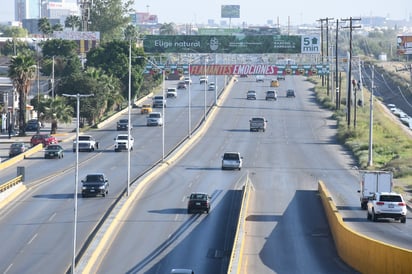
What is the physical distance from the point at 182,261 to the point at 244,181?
28.5 metres

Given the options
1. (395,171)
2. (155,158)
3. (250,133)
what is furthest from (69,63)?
(395,171)

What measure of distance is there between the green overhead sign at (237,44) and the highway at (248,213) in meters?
23.3

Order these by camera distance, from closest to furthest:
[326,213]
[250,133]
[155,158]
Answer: [326,213] → [155,158] → [250,133]

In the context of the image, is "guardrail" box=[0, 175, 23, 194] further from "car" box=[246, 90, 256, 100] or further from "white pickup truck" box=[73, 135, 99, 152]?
"car" box=[246, 90, 256, 100]

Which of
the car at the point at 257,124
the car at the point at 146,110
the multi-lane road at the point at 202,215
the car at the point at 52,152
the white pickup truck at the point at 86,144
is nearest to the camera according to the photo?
the multi-lane road at the point at 202,215

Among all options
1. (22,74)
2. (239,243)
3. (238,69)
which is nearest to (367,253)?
(239,243)

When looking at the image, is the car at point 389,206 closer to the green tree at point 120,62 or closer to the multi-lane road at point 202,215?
the multi-lane road at point 202,215

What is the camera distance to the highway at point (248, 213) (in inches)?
1746

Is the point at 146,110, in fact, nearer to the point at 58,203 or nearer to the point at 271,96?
the point at 271,96

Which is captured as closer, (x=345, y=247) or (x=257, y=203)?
(x=345, y=247)

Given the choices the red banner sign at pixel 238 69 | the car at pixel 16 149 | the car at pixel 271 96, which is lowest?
the car at pixel 16 149

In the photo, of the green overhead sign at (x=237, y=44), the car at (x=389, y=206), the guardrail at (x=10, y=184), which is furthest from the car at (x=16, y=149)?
the green overhead sign at (x=237, y=44)

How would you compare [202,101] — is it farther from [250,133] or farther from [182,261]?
[182,261]

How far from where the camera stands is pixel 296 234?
168ft
